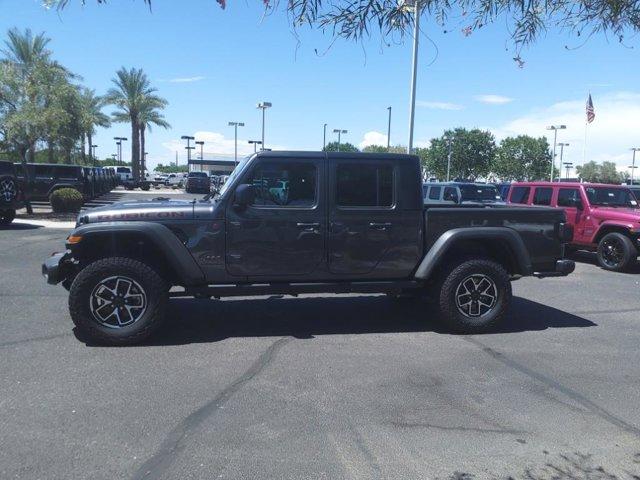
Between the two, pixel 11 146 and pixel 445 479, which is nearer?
pixel 445 479

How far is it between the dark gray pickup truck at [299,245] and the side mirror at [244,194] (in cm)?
1

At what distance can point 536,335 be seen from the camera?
644 cm

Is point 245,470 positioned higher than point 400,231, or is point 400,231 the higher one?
point 400,231

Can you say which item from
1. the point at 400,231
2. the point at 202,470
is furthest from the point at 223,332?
the point at 202,470

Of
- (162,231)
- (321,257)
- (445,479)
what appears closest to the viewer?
(445,479)

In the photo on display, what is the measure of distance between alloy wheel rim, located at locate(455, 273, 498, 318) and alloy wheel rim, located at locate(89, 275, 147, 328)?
3459 mm

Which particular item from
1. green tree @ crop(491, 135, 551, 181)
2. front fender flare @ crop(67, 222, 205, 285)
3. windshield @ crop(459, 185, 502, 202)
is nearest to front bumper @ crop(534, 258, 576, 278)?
front fender flare @ crop(67, 222, 205, 285)

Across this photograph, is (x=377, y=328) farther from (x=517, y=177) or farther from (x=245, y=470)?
(x=517, y=177)

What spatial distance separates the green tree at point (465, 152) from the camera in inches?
3105

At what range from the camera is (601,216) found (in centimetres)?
1164

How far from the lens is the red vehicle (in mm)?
11211

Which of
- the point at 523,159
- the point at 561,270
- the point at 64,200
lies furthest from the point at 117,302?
the point at 523,159

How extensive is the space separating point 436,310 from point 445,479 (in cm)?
322

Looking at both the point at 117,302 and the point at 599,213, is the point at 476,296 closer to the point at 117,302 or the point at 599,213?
the point at 117,302
